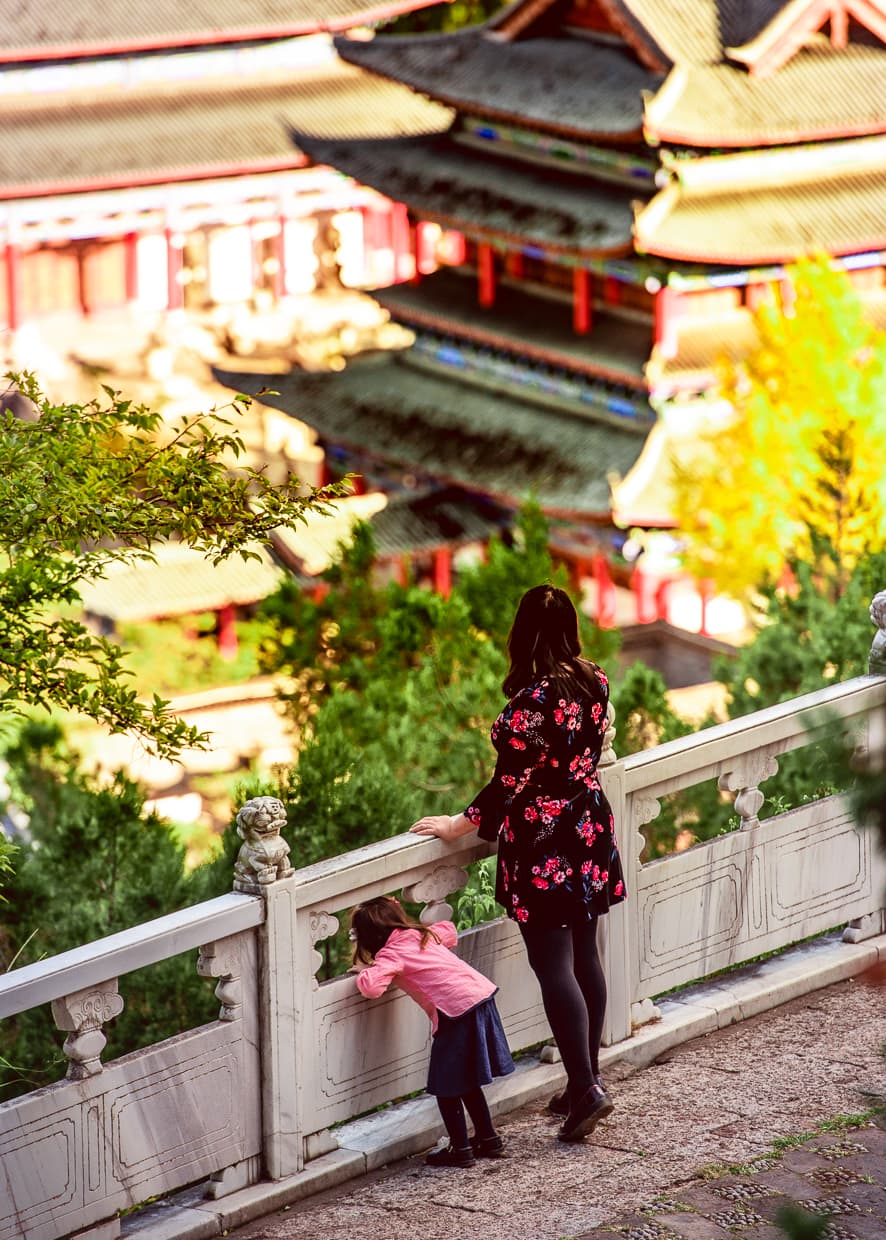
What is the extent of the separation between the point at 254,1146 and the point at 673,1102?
137cm

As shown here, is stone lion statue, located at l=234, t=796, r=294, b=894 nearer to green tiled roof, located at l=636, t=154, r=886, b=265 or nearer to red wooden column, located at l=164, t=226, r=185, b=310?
green tiled roof, located at l=636, t=154, r=886, b=265

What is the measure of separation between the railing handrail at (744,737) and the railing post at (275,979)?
1.35m

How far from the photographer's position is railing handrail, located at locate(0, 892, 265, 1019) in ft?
19.6

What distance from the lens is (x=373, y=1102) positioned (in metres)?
6.93

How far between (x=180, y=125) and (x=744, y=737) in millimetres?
31370

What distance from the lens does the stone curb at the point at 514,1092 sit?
21.4 feet

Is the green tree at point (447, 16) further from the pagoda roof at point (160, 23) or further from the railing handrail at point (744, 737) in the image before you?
the railing handrail at point (744, 737)

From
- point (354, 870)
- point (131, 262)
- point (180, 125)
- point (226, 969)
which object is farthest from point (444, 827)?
point (180, 125)

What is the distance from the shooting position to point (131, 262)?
37188 mm

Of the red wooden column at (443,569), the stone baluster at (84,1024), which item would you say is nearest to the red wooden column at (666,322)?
the red wooden column at (443,569)

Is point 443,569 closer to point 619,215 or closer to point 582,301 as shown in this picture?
point 582,301

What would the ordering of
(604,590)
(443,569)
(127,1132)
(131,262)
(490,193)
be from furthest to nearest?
(131,262), (443,569), (490,193), (604,590), (127,1132)

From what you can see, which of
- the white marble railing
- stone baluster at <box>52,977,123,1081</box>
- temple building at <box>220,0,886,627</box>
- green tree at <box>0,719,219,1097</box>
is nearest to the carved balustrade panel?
the white marble railing

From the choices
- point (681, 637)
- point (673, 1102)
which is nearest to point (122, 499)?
point (673, 1102)
